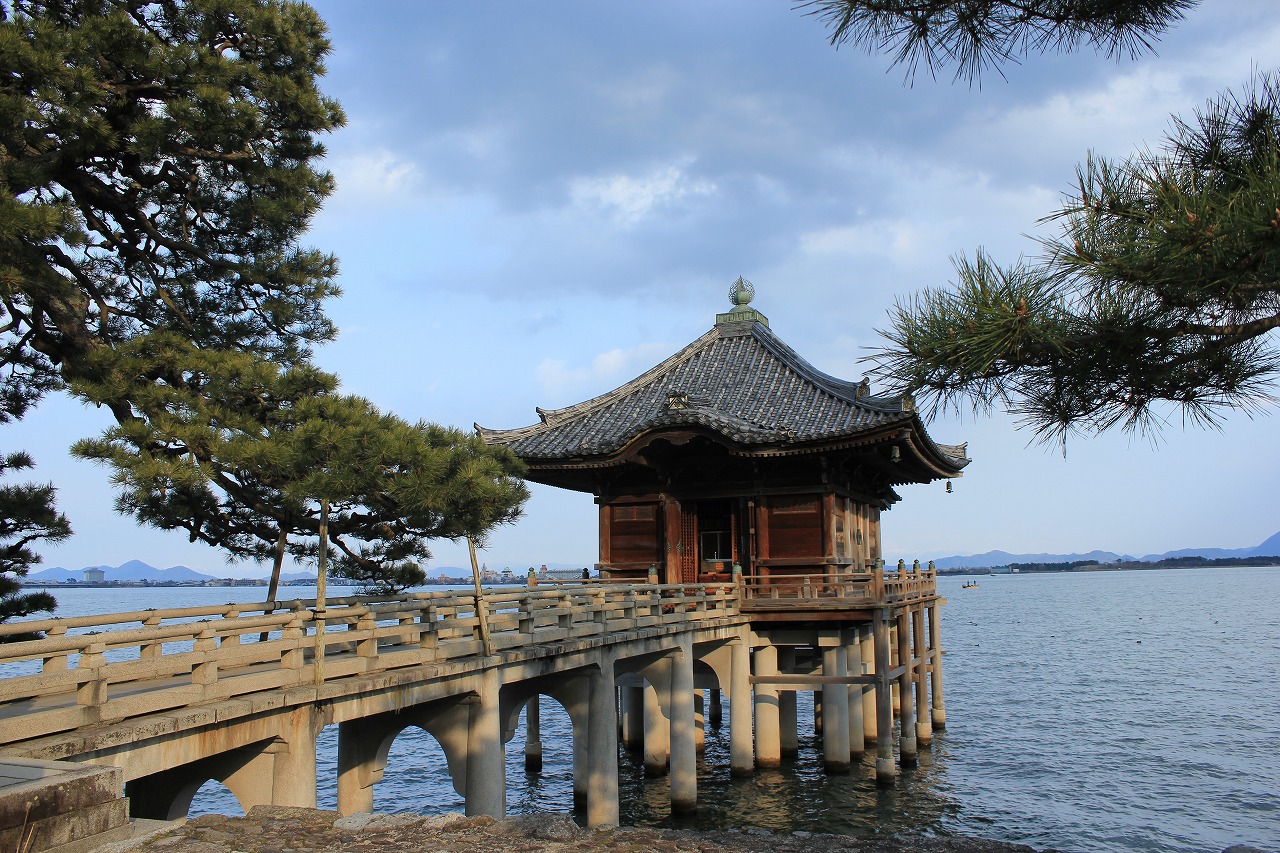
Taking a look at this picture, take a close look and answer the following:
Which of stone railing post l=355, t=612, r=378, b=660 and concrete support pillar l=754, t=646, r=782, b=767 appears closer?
stone railing post l=355, t=612, r=378, b=660

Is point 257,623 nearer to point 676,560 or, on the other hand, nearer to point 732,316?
point 676,560

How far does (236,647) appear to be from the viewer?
9.20 meters

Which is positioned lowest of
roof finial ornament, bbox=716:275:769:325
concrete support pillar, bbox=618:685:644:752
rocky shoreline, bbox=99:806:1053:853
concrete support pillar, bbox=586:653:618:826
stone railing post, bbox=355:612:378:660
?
concrete support pillar, bbox=618:685:644:752

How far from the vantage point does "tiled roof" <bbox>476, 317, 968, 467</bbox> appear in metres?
20.4

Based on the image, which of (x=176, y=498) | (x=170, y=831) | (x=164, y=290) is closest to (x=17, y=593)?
(x=176, y=498)

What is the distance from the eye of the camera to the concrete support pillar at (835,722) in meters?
20.9

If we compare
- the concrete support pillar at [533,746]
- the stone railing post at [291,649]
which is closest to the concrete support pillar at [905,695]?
the concrete support pillar at [533,746]

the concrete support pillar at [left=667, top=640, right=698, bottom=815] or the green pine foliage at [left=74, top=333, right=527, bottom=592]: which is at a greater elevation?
the green pine foliage at [left=74, top=333, right=527, bottom=592]

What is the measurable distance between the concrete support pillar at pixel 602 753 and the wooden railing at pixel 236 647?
92 centimetres

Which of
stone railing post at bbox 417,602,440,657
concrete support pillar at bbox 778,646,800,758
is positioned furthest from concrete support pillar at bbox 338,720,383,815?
concrete support pillar at bbox 778,646,800,758

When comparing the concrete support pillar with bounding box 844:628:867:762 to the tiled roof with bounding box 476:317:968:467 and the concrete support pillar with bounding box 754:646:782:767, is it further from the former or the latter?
the tiled roof with bounding box 476:317:968:467

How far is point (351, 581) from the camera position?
12.5 metres

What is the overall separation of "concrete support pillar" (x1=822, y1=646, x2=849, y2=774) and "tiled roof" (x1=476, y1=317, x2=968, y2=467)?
5030mm

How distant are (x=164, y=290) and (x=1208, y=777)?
88.7 feet
